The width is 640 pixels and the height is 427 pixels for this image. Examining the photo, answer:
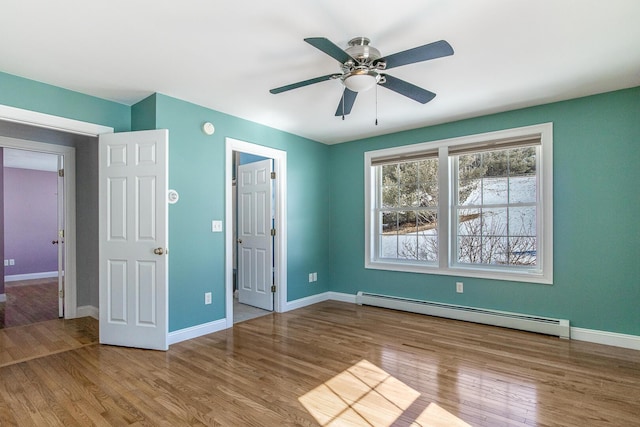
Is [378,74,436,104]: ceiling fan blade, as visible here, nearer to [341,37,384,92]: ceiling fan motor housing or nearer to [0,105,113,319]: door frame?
[341,37,384,92]: ceiling fan motor housing

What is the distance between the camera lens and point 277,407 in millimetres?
2203

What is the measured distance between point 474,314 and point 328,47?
3486 millimetres

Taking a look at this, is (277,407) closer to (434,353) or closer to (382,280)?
(434,353)

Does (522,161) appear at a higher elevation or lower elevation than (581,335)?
higher

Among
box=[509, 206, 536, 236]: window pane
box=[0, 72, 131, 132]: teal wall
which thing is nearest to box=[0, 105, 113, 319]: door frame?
box=[0, 72, 131, 132]: teal wall

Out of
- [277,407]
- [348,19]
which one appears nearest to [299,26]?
[348,19]

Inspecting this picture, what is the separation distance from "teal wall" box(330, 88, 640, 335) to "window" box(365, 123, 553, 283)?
12cm

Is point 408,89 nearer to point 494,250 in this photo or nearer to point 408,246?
point 494,250

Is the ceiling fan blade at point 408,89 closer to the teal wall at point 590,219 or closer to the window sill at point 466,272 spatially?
the teal wall at point 590,219

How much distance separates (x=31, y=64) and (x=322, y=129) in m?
3.03

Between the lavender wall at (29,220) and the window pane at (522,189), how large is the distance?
354 inches

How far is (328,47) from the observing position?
194 cm

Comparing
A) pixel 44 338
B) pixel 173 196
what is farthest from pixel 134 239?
pixel 44 338

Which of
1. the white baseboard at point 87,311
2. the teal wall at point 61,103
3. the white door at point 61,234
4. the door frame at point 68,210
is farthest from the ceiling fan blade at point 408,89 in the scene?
the white baseboard at point 87,311
